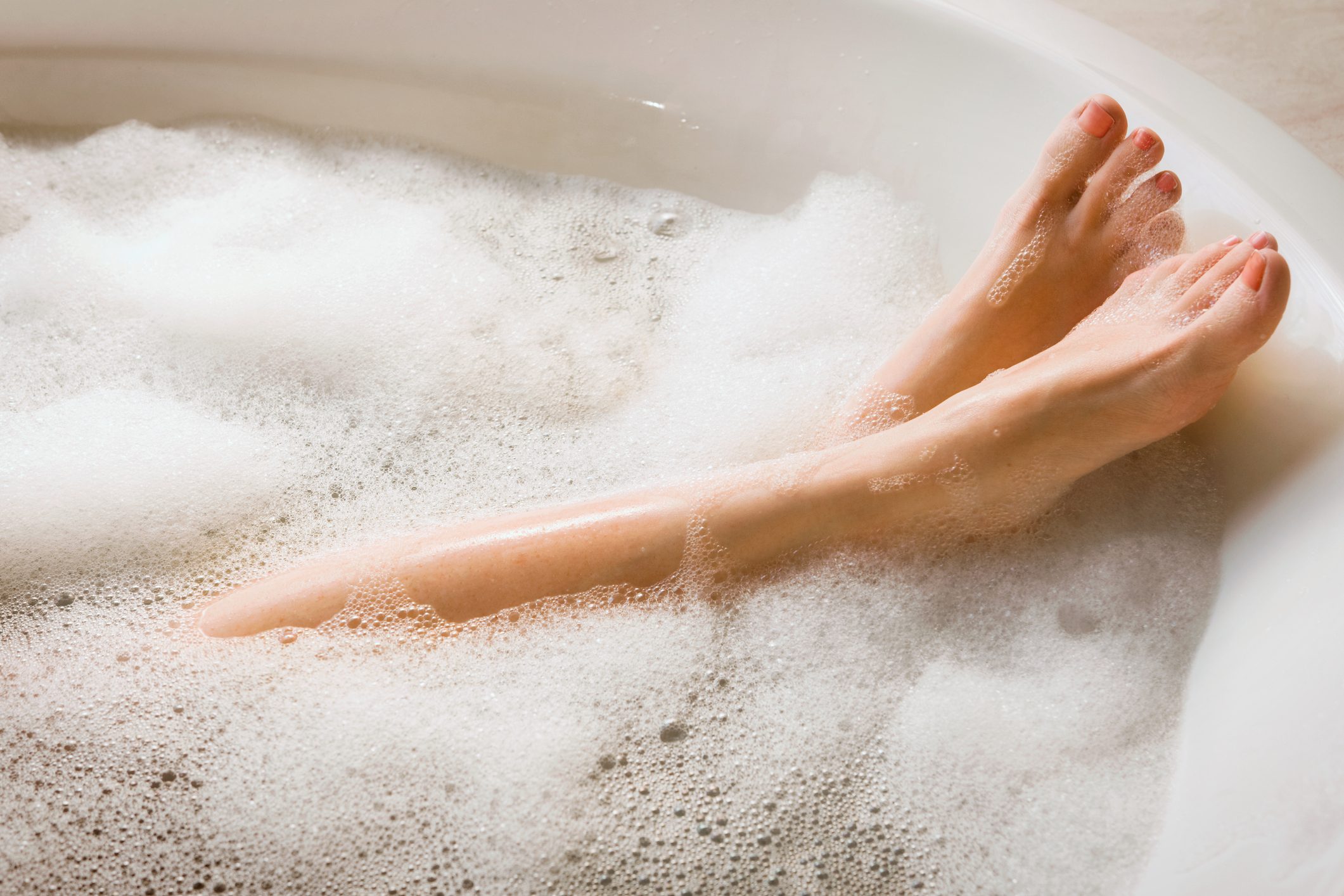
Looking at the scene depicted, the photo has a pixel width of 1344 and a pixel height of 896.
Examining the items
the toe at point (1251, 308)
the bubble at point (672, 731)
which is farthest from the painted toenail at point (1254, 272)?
the bubble at point (672, 731)

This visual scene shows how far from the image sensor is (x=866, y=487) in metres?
0.79

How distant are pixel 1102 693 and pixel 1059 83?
1.89 ft

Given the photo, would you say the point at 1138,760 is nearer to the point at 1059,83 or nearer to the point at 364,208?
the point at 1059,83

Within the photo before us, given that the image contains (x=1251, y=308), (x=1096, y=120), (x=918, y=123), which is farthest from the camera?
(x=918, y=123)

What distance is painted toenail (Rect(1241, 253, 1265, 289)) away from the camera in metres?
0.70

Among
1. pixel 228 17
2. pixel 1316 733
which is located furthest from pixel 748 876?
pixel 228 17

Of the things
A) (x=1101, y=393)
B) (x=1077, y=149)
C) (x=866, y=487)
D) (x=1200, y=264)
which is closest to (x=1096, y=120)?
(x=1077, y=149)

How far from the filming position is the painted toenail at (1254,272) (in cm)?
70

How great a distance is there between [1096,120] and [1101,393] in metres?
0.27

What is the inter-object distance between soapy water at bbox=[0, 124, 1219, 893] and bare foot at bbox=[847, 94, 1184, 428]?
104 millimetres

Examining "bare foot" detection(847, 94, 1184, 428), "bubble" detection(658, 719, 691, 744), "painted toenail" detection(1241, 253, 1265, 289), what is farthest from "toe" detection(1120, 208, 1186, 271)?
"bubble" detection(658, 719, 691, 744)

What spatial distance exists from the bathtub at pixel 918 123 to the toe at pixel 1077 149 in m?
0.06

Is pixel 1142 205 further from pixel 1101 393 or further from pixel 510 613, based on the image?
pixel 510 613

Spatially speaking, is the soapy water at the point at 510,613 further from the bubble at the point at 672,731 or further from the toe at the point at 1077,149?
the toe at the point at 1077,149
